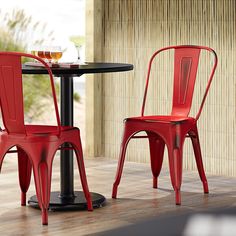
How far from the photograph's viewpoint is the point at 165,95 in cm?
586

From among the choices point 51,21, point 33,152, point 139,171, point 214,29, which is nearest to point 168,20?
point 214,29

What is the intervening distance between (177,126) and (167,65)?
1.35 meters

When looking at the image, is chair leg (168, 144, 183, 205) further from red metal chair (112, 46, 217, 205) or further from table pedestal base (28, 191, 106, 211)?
table pedestal base (28, 191, 106, 211)

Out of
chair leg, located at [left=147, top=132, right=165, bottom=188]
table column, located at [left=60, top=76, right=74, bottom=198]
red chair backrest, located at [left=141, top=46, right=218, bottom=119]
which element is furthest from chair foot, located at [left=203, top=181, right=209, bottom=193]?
table column, located at [left=60, top=76, right=74, bottom=198]

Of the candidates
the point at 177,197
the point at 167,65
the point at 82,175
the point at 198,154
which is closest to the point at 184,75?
the point at 198,154

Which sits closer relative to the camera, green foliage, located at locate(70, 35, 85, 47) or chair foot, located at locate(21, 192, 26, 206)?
chair foot, located at locate(21, 192, 26, 206)

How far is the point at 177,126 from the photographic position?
4516 mm

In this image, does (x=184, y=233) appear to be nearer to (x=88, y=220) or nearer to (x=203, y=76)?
(x=88, y=220)

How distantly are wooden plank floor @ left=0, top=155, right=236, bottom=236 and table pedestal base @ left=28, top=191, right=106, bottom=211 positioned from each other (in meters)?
0.05

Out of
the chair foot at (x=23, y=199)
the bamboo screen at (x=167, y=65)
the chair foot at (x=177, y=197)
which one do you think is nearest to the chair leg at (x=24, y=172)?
the chair foot at (x=23, y=199)

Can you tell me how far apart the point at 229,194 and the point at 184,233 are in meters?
3.12

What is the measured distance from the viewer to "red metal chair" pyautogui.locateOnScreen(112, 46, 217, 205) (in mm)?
4512

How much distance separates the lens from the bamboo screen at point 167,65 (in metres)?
5.46

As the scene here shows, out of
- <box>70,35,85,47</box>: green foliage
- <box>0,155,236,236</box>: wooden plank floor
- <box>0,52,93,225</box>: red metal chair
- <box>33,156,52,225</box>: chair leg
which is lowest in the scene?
<box>0,155,236,236</box>: wooden plank floor
